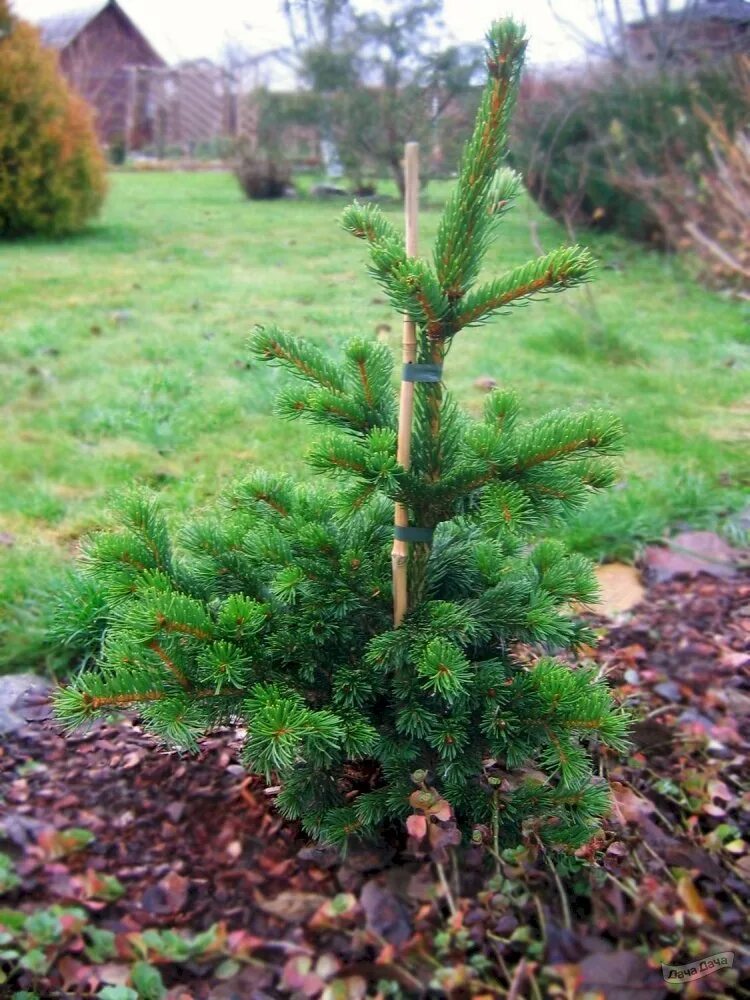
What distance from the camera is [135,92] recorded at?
88.6 feet

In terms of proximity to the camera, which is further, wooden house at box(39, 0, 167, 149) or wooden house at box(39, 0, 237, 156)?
wooden house at box(39, 0, 237, 156)

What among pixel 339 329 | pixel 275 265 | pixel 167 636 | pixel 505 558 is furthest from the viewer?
pixel 275 265

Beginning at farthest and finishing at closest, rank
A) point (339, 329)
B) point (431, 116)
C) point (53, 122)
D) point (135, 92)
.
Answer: point (135, 92)
point (53, 122)
point (431, 116)
point (339, 329)

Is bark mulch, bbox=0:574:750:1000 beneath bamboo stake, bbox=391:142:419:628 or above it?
beneath

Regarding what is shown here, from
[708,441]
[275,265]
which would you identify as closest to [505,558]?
[708,441]

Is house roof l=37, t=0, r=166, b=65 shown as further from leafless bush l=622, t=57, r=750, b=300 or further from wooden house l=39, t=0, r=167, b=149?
leafless bush l=622, t=57, r=750, b=300

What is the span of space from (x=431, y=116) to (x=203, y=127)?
71.4 feet

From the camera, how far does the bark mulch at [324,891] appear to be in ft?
4.76

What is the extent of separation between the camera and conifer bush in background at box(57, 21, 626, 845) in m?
1.56

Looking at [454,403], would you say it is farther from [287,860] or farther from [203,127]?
[203,127]

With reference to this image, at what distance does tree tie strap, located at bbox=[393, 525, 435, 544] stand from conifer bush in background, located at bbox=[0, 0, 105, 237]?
10.0 metres

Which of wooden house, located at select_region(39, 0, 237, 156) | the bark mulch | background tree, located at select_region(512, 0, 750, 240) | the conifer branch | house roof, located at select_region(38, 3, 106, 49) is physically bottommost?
the bark mulch

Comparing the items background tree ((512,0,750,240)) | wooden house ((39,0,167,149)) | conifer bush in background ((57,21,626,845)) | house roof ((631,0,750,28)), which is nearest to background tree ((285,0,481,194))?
background tree ((512,0,750,240))

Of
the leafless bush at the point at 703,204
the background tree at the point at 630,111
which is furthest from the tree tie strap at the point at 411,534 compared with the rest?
the background tree at the point at 630,111
